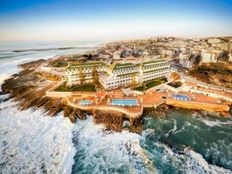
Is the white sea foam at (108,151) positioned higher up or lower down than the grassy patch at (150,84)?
lower down

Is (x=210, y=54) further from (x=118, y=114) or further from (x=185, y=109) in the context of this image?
(x=118, y=114)

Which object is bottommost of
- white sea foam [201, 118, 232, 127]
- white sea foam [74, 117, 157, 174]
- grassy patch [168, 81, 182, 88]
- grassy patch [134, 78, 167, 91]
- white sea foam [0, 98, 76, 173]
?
white sea foam [201, 118, 232, 127]

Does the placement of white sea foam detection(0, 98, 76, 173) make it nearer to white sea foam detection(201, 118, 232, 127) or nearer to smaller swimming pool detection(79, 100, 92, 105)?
smaller swimming pool detection(79, 100, 92, 105)

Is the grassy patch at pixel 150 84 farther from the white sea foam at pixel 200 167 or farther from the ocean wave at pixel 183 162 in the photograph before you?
the white sea foam at pixel 200 167

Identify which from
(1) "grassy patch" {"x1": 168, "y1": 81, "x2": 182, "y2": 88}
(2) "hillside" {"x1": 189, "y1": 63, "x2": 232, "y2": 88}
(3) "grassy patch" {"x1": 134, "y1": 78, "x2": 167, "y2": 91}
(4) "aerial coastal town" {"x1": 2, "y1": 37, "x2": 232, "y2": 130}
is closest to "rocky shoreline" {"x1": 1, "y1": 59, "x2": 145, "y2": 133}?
(4) "aerial coastal town" {"x1": 2, "y1": 37, "x2": 232, "y2": 130}

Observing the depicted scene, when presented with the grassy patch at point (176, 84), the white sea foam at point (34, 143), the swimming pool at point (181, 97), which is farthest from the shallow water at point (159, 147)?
the grassy patch at point (176, 84)

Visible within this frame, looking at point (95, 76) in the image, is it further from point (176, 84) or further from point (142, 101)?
point (176, 84)

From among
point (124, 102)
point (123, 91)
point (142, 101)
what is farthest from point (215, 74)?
point (124, 102)
